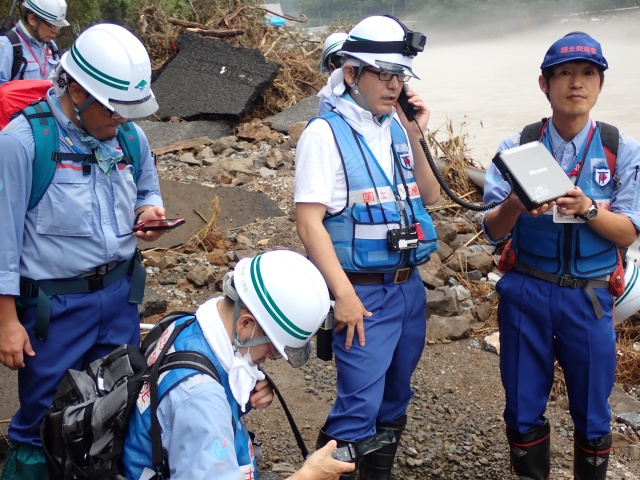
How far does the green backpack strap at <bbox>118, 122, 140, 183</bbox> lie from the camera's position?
349 centimetres

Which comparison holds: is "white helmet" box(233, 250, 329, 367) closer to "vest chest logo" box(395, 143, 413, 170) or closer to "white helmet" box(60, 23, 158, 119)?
"white helmet" box(60, 23, 158, 119)

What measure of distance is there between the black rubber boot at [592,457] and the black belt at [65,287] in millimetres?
2104

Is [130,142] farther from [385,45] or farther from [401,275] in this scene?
[401,275]

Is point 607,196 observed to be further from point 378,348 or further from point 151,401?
point 151,401

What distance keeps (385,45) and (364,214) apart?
2.37ft

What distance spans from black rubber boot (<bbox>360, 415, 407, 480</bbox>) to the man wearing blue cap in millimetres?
563

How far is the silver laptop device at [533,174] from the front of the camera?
3307 millimetres

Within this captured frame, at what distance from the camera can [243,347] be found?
2484 millimetres

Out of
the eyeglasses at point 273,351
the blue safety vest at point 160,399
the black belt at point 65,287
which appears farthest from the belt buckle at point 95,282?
the eyeglasses at point 273,351

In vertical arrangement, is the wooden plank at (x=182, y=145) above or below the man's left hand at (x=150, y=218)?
below

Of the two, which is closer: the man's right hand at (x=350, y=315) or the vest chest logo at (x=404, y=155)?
the man's right hand at (x=350, y=315)

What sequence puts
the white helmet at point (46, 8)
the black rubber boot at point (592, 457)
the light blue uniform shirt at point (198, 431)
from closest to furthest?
the light blue uniform shirt at point (198, 431) < the black rubber boot at point (592, 457) < the white helmet at point (46, 8)

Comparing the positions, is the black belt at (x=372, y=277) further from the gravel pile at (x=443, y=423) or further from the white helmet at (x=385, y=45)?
the gravel pile at (x=443, y=423)

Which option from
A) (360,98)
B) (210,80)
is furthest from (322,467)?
(210,80)
